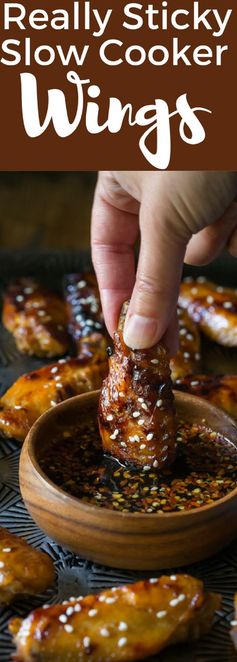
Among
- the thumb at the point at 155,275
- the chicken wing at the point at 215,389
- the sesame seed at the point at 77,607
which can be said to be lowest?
the chicken wing at the point at 215,389

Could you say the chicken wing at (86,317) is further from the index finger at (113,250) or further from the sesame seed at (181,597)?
the sesame seed at (181,597)

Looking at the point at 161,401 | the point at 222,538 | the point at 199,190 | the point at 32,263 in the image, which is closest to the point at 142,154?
the point at 199,190

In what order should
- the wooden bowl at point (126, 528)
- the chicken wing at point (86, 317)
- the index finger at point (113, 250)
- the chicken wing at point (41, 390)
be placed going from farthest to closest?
the chicken wing at point (86, 317) < the chicken wing at point (41, 390) < the index finger at point (113, 250) < the wooden bowl at point (126, 528)

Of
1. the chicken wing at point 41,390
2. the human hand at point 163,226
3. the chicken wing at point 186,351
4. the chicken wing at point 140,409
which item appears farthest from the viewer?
the chicken wing at point 186,351

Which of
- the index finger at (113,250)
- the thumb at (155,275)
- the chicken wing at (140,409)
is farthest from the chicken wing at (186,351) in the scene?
the thumb at (155,275)

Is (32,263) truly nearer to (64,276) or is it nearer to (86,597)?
(64,276)

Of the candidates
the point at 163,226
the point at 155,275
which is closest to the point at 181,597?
the point at 155,275

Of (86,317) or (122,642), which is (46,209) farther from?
(122,642)
